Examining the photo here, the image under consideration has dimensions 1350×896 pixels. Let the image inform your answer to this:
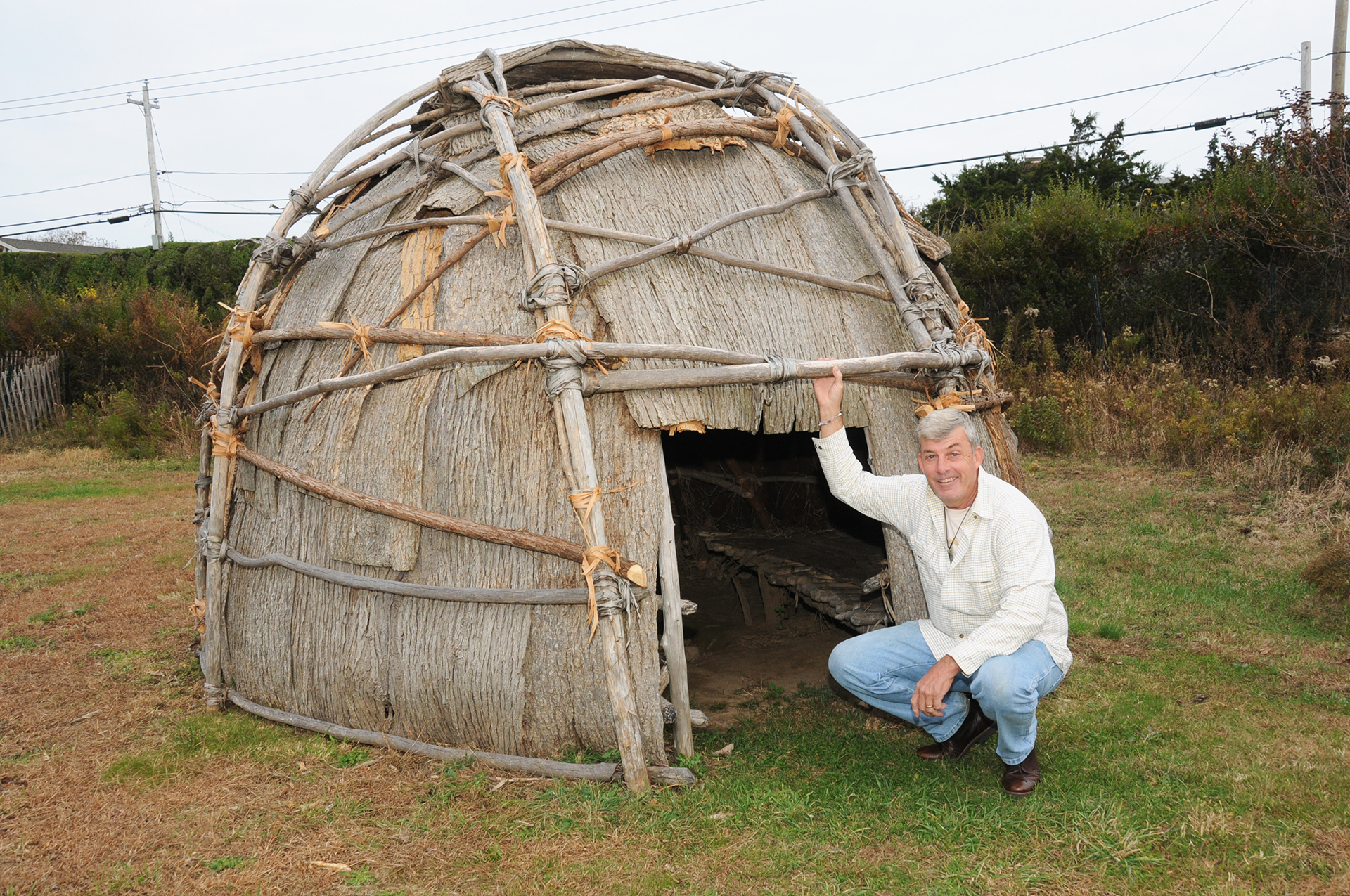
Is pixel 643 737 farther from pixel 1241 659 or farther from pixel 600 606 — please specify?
pixel 1241 659

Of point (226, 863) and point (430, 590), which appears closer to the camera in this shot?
point (226, 863)

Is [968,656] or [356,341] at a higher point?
[356,341]

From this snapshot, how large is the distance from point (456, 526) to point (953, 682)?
2.01 metres

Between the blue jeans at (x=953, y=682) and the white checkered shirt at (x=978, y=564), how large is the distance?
0.05m

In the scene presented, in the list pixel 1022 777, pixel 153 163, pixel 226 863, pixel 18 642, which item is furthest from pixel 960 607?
pixel 153 163

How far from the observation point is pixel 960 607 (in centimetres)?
341

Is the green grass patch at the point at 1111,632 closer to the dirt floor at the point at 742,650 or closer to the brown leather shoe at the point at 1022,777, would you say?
the dirt floor at the point at 742,650

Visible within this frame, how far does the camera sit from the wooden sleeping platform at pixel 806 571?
481 cm

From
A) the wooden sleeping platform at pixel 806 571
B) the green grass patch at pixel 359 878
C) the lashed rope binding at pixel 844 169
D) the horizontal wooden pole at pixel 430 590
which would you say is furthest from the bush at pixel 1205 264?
the green grass patch at pixel 359 878

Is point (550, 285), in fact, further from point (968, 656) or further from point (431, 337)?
point (968, 656)

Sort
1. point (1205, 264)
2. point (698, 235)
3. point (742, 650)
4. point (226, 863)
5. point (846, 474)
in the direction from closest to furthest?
point (226, 863) → point (846, 474) → point (698, 235) → point (742, 650) → point (1205, 264)

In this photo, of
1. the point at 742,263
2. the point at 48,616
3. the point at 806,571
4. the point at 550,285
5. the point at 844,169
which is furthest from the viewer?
the point at 48,616

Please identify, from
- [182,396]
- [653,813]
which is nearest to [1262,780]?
[653,813]

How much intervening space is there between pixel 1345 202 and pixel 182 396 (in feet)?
52.7
